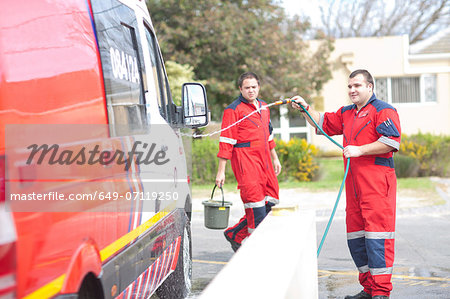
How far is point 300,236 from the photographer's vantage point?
354 centimetres

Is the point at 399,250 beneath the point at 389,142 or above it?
beneath

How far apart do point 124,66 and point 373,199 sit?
2557 millimetres

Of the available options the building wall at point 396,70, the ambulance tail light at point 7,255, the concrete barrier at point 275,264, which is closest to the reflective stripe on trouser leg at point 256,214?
the concrete barrier at point 275,264

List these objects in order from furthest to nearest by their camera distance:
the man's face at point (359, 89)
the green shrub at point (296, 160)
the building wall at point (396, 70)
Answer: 1. the building wall at point (396, 70)
2. the green shrub at point (296, 160)
3. the man's face at point (359, 89)

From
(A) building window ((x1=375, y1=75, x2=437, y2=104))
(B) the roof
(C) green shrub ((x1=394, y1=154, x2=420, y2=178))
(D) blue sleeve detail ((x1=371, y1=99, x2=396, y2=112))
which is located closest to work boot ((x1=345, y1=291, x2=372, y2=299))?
(D) blue sleeve detail ((x1=371, y1=99, x2=396, y2=112))

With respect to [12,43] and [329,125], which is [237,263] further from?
[329,125]

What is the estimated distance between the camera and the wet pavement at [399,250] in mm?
6070

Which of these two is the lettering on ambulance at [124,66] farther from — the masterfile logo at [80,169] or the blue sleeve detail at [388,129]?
the blue sleeve detail at [388,129]

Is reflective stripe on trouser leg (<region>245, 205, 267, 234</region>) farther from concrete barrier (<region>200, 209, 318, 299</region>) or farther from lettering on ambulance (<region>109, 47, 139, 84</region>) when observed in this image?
lettering on ambulance (<region>109, 47, 139, 84</region>)

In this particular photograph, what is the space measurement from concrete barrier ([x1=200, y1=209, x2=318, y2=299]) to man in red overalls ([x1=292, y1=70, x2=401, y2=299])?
118cm

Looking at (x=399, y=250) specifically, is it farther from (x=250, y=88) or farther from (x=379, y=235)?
(x=250, y=88)

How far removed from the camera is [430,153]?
16.4 meters

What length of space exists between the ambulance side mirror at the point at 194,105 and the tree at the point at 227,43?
14.1m

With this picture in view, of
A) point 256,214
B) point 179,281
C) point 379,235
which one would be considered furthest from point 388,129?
point 179,281
